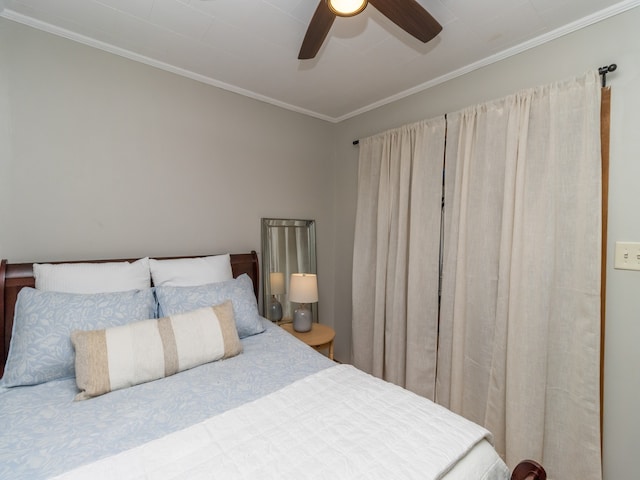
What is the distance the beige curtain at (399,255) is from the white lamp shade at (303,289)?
525 mm

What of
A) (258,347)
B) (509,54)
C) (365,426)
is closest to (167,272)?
(258,347)

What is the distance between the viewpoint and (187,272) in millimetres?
1913

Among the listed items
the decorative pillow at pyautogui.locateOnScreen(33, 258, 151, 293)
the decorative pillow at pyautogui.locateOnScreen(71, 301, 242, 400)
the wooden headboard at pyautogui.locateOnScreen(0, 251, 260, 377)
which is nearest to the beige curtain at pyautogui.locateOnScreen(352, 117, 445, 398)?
the decorative pillow at pyautogui.locateOnScreen(71, 301, 242, 400)

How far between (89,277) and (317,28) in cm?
166

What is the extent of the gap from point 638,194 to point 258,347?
2.08 meters

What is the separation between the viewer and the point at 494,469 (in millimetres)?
971

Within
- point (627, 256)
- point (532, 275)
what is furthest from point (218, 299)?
point (627, 256)

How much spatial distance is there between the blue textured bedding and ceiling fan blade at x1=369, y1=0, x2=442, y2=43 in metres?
1.58

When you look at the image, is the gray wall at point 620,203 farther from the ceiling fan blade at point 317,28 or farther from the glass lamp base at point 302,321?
the glass lamp base at point 302,321

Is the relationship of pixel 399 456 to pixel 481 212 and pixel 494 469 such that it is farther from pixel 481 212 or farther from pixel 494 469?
pixel 481 212

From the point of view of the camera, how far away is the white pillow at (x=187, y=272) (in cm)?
186

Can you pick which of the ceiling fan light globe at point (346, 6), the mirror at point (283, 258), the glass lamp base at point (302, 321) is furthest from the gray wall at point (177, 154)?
the ceiling fan light globe at point (346, 6)

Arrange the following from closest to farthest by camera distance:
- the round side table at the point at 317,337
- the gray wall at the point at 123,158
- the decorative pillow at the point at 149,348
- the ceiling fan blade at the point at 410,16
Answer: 1. the ceiling fan blade at the point at 410,16
2. the decorative pillow at the point at 149,348
3. the gray wall at the point at 123,158
4. the round side table at the point at 317,337

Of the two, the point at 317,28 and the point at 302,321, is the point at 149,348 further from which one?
the point at 317,28
